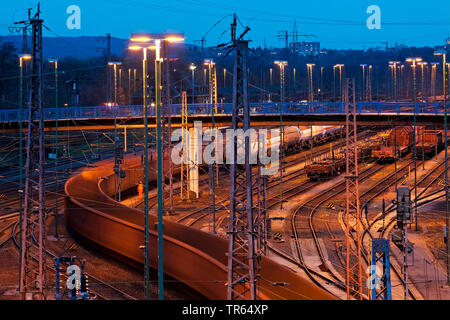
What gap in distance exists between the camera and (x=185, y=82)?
277 ft

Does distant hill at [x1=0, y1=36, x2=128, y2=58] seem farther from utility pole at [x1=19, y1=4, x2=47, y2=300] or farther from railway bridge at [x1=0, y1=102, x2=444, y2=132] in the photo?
utility pole at [x1=19, y1=4, x2=47, y2=300]

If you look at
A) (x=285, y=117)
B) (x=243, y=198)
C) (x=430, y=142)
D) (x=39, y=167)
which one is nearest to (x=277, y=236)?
(x=285, y=117)

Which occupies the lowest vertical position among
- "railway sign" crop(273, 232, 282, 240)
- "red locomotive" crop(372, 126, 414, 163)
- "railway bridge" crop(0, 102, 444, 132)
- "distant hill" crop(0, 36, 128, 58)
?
"railway sign" crop(273, 232, 282, 240)

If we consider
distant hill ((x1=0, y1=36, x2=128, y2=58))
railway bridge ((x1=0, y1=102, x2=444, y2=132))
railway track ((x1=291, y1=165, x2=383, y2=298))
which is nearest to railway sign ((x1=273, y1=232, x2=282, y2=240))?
railway track ((x1=291, y1=165, x2=383, y2=298))

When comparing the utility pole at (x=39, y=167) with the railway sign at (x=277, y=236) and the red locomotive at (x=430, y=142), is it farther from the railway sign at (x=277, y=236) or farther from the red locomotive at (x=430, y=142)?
the red locomotive at (x=430, y=142)

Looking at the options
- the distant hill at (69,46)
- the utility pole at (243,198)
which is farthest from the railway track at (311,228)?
the distant hill at (69,46)

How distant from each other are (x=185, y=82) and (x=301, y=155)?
110 feet

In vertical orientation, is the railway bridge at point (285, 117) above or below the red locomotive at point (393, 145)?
above

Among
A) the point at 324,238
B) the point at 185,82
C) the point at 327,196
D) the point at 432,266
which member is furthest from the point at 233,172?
the point at 185,82

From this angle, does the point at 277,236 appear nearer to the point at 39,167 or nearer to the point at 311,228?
the point at 311,228

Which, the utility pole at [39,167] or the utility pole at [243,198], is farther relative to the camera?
the utility pole at [39,167]

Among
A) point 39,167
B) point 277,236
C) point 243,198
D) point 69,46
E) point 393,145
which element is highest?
point 69,46
